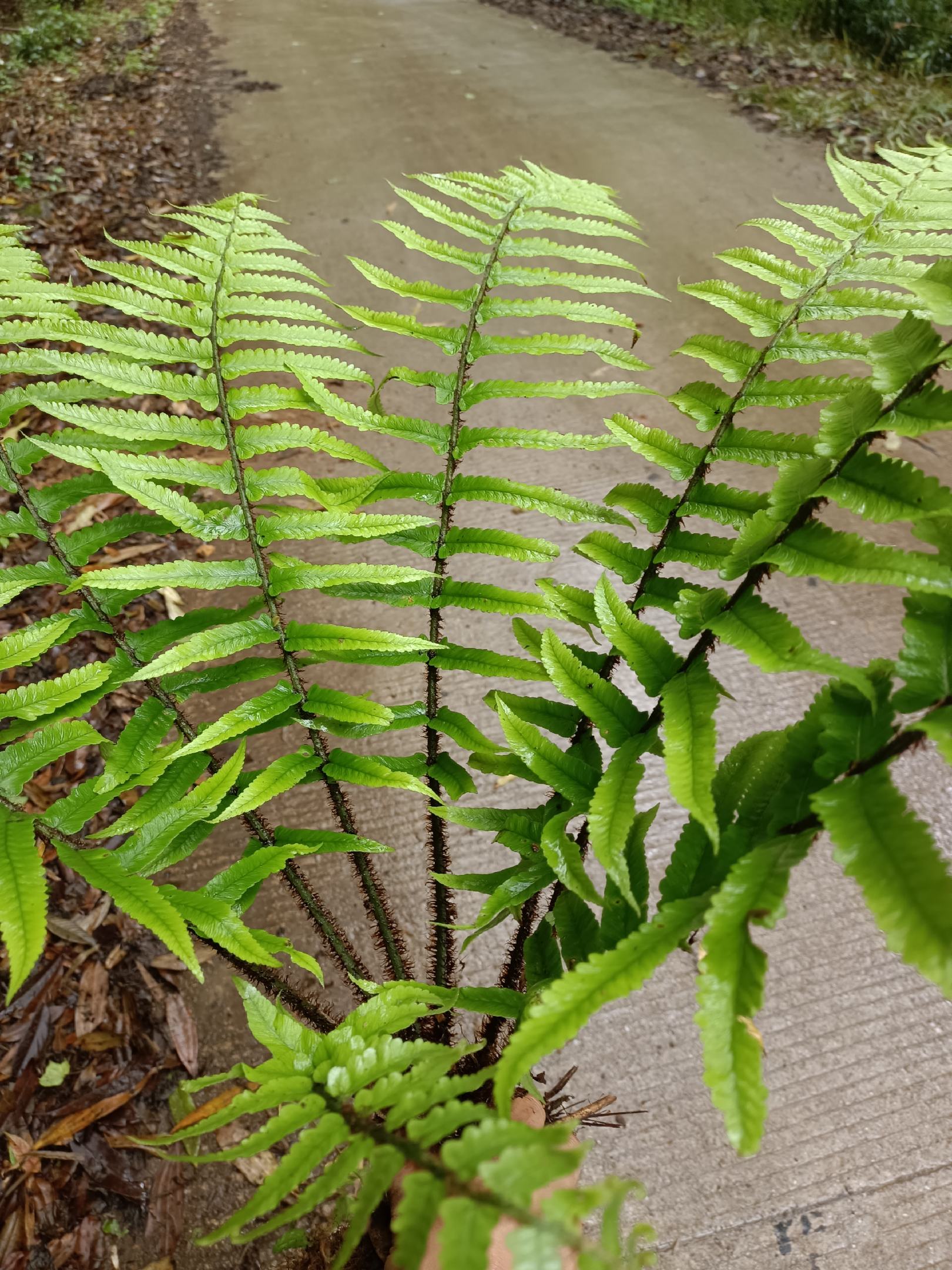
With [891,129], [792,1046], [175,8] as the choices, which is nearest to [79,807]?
[792,1046]

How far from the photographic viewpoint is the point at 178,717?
1.27 metres

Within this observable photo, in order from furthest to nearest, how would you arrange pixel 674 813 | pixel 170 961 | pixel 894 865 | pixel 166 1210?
pixel 674 813 → pixel 170 961 → pixel 166 1210 → pixel 894 865

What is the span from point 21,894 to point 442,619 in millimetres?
781

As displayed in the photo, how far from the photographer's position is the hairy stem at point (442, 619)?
126cm

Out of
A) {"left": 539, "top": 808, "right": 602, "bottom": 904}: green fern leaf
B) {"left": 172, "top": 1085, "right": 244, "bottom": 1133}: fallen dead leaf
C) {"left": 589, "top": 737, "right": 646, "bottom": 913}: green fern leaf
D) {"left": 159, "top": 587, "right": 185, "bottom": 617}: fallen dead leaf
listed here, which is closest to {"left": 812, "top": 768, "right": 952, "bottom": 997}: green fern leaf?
{"left": 589, "top": 737, "right": 646, "bottom": 913}: green fern leaf

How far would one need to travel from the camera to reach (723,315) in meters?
3.57

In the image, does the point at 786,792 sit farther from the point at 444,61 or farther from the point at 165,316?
the point at 444,61

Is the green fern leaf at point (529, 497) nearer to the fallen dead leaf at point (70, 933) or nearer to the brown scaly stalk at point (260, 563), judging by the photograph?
the brown scaly stalk at point (260, 563)

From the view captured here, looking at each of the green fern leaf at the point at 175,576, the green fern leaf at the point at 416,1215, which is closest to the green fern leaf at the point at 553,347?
the green fern leaf at the point at 175,576

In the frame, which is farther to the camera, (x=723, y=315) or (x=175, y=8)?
(x=175, y=8)

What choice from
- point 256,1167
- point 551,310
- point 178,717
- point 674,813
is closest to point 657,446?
point 551,310

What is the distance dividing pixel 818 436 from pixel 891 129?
547 cm

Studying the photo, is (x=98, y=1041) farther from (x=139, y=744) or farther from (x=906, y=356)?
(x=906, y=356)

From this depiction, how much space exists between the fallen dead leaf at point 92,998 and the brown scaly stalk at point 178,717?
0.63m
